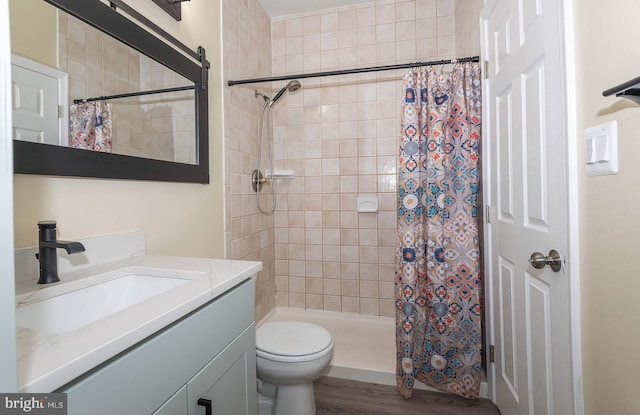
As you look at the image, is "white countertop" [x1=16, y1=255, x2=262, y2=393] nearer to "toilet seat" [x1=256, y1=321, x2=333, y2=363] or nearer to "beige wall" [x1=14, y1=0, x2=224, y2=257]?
"beige wall" [x1=14, y1=0, x2=224, y2=257]

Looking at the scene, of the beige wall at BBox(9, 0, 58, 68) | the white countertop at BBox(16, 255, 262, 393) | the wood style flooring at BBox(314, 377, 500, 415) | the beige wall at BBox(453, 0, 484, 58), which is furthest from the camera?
the beige wall at BBox(453, 0, 484, 58)

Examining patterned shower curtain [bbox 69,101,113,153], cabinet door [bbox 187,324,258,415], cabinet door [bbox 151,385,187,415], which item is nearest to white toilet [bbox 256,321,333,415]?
cabinet door [bbox 187,324,258,415]

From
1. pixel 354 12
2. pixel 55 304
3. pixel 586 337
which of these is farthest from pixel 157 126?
pixel 354 12

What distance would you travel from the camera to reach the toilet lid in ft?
4.78

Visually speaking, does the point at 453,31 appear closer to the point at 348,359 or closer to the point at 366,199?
the point at 366,199

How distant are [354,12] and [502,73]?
168cm

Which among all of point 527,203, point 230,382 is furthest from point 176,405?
Answer: point 527,203

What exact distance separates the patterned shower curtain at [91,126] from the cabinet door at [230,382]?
84 cm

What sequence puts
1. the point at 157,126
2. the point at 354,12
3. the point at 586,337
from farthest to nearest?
1. the point at 354,12
2. the point at 157,126
3. the point at 586,337

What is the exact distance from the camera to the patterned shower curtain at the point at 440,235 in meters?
1.65

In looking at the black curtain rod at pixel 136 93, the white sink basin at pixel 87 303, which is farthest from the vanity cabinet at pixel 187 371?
the black curtain rod at pixel 136 93

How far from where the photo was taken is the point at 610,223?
0.75m

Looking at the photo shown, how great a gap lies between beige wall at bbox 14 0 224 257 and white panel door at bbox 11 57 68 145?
13 cm

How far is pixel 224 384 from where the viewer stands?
0.89m
